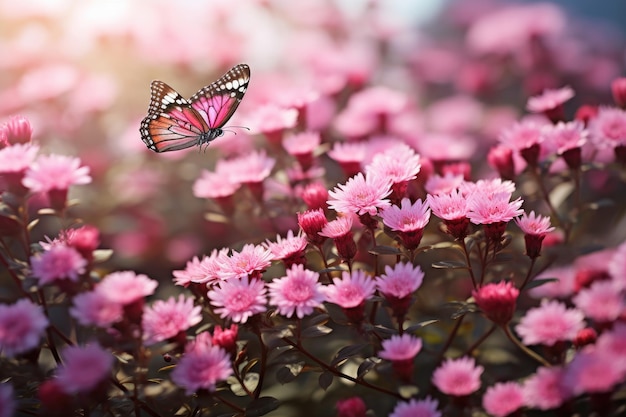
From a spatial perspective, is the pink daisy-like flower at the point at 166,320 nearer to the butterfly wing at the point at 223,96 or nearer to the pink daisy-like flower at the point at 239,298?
the pink daisy-like flower at the point at 239,298

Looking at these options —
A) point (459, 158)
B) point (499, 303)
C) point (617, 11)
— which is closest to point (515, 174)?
point (459, 158)

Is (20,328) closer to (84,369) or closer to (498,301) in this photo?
Result: (84,369)

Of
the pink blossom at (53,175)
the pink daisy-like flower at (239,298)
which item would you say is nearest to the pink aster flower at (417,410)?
the pink daisy-like flower at (239,298)

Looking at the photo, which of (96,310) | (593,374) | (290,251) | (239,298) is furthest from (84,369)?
(593,374)

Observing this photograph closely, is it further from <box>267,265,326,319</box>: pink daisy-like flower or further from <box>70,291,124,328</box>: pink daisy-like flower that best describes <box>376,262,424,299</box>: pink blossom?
<box>70,291,124,328</box>: pink daisy-like flower

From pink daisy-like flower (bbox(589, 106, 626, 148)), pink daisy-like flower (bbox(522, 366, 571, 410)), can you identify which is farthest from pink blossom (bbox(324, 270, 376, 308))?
pink daisy-like flower (bbox(589, 106, 626, 148))
